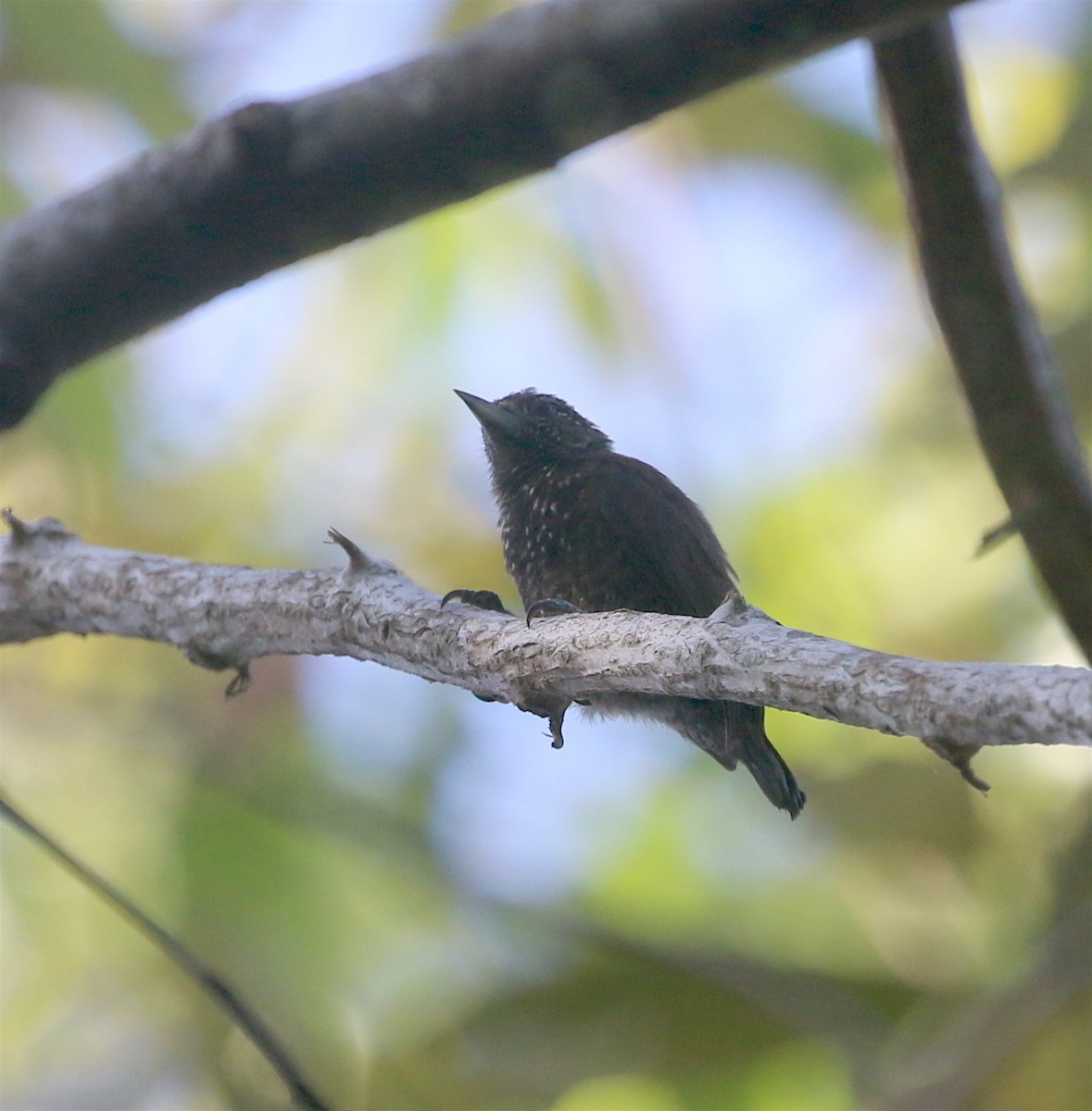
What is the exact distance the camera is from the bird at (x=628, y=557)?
10.4 ft

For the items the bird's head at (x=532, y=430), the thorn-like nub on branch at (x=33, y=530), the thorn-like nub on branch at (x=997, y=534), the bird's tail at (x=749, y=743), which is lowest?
the bird's tail at (x=749, y=743)

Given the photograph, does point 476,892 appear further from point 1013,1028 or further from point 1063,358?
point 1063,358

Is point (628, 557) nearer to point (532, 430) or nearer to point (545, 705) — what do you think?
point (532, 430)

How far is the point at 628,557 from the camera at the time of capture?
3498 mm

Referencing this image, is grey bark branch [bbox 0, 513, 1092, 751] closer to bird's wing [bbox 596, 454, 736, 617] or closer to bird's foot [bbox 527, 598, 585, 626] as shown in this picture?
bird's foot [bbox 527, 598, 585, 626]

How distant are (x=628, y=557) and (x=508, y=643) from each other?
1287 mm

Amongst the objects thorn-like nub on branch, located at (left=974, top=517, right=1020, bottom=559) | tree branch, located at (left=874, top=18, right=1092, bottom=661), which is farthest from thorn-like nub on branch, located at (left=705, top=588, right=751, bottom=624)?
tree branch, located at (left=874, top=18, right=1092, bottom=661)

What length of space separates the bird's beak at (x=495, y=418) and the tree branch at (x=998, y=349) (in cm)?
139

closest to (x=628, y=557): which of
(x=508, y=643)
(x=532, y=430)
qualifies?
(x=532, y=430)

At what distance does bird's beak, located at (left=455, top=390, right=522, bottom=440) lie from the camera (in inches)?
157

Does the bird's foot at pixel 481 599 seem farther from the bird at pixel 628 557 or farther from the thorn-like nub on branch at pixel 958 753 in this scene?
the thorn-like nub on branch at pixel 958 753

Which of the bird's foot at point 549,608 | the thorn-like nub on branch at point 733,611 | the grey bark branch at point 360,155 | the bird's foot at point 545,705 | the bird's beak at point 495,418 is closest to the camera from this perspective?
the thorn-like nub on branch at point 733,611

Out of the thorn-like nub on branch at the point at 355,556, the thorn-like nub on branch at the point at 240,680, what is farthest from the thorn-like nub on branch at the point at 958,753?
the thorn-like nub on branch at the point at 240,680

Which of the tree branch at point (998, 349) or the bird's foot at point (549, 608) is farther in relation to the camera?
the tree branch at point (998, 349)
